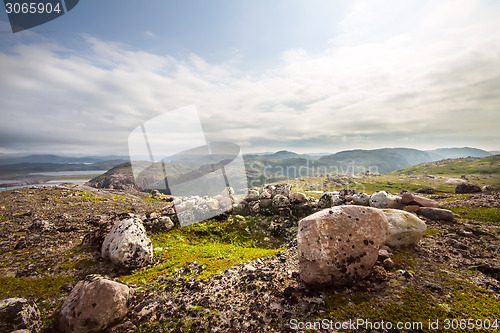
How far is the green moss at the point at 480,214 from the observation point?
16384 mm

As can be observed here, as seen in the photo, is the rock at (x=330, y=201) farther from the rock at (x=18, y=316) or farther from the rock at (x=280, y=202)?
the rock at (x=18, y=316)

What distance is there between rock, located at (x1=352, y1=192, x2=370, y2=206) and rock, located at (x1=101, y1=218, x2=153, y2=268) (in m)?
21.2

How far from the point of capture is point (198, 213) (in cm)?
1983

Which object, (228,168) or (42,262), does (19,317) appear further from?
(228,168)

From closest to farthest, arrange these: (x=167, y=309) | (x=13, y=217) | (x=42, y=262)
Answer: (x=167, y=309) → (x=42, y=262) → (x=13, y=217)

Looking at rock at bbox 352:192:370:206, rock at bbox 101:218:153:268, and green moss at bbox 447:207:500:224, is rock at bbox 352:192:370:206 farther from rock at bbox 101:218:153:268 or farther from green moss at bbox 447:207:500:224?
rock at bbox 101:218:153:268

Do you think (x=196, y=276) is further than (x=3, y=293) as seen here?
Yes

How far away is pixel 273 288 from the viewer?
8.72 m

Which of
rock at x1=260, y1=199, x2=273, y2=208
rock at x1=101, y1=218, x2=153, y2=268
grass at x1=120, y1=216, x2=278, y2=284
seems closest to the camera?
grass at x1=120, y1=216, x2=278, y2=284

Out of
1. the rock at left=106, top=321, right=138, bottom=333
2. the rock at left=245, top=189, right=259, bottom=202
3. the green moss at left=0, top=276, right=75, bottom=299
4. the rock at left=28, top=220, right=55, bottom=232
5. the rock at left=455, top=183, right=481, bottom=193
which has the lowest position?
the rock at left=455, top=183, right=481, bottom=193

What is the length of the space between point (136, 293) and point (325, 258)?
8645 mm

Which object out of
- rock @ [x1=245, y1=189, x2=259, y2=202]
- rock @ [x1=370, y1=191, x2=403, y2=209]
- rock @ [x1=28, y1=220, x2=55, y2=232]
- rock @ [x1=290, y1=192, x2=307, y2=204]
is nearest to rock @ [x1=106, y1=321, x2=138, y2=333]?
rock @ [x1=28, y1=220, x2=55, y2=232]

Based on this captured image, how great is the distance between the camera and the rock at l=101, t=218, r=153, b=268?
1109 cm

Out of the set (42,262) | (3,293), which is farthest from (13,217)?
(3,293)
